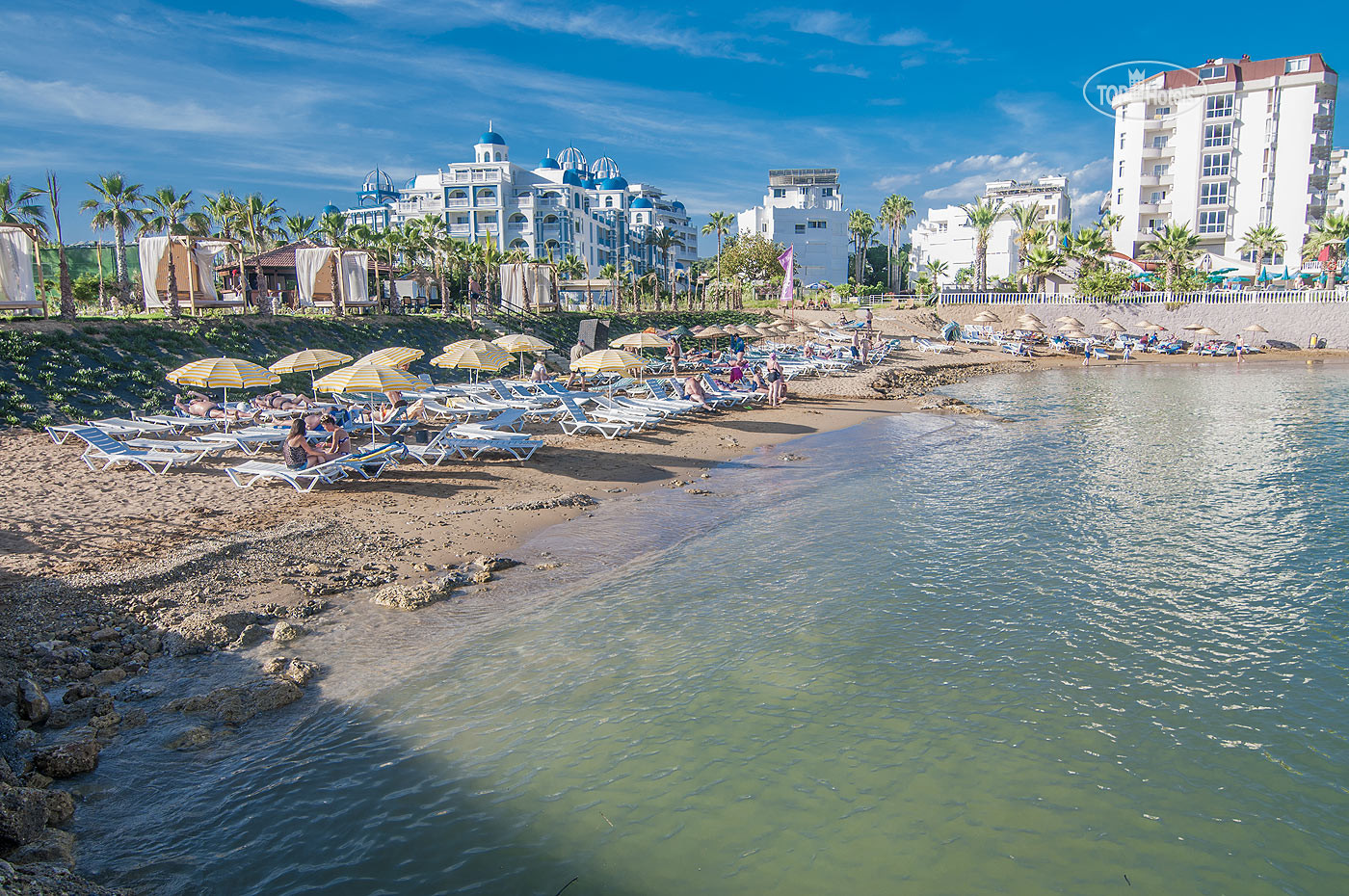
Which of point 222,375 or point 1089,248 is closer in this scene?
point 222,375

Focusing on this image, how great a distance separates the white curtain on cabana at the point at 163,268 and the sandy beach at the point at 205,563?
10901mm

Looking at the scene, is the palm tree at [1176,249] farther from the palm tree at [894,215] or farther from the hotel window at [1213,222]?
the palm tree at [894,215]

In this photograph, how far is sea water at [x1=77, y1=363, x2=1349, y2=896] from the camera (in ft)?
16.4

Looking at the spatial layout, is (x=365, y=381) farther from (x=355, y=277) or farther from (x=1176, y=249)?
(x=1176, y=249)

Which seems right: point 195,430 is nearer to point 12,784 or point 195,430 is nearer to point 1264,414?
point 12,784

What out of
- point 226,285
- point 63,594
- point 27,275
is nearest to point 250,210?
point 226,285

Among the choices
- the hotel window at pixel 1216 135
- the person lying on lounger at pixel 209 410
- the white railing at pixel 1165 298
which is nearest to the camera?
the person lying on lounger at pixel 209 410

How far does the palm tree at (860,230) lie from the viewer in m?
80.8

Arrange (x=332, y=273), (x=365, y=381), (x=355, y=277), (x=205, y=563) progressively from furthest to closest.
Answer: (x=332, y=273), (x=355, y=277), (x=365, y=381), (x=205, y=563)

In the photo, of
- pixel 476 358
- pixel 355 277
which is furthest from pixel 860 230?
pixel 476 358

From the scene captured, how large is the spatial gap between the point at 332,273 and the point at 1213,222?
6135 cm

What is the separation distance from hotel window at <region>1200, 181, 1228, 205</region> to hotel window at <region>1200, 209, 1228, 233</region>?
29.5 inches

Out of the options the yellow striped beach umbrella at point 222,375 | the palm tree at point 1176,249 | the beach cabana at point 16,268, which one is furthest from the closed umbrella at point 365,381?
the palm tree at point 1176,249

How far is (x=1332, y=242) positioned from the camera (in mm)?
49625
